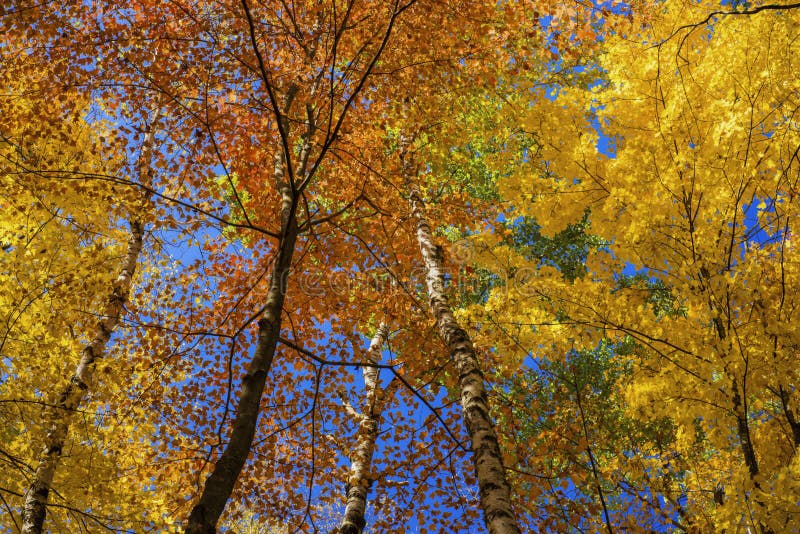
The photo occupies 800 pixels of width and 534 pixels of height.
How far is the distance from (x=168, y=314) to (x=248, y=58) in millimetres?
4442

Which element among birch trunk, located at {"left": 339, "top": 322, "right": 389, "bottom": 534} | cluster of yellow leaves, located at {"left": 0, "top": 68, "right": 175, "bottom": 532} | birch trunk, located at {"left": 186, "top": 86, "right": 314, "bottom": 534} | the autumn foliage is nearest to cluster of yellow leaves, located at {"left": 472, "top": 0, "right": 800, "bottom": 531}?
the autumn foliage

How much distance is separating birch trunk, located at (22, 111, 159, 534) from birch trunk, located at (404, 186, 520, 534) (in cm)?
358

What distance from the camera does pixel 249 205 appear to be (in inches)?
346

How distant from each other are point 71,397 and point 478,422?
4691mm

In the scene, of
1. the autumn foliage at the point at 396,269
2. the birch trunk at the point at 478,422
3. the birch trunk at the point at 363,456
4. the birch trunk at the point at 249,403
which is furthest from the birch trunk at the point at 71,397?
the birch trunk at the point at 478,422

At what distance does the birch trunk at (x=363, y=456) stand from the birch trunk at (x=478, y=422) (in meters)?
2.52

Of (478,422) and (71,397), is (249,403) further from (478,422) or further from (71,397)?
(71,397)

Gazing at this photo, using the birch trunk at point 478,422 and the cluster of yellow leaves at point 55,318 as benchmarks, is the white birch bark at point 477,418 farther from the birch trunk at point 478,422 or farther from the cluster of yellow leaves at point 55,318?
the cluster of yellow leaves at point 55,318

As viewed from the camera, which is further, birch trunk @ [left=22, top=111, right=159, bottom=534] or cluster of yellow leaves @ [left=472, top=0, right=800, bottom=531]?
birch trunk @ [left=22, top=111, right=159, bottom=534]

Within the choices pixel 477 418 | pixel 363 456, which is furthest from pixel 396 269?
pixel 477 418

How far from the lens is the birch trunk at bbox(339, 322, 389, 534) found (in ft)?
19.7

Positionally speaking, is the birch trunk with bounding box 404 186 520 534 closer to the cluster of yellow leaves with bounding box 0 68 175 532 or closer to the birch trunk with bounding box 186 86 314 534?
the birch trunk with bounding box 186 86 314 534

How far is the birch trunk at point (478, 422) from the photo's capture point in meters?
3.40

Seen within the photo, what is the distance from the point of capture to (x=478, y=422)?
4.05m
